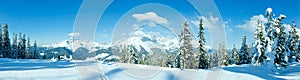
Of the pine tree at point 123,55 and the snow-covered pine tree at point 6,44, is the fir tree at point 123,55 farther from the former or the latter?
the snow-covered pine tree at point 6,44

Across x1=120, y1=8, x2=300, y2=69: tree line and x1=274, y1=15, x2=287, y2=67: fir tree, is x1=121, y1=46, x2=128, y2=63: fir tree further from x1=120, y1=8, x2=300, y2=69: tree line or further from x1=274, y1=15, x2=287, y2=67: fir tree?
x1=274, y1=15, x2=287, y2=67: fir tree

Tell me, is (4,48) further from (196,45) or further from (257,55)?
(257,55)

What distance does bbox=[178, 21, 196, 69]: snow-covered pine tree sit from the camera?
49.6m

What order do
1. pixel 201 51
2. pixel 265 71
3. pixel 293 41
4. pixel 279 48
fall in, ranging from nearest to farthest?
pixel 265 71 → pixel 279 48 → pixel 201 51 → pixel 293 41

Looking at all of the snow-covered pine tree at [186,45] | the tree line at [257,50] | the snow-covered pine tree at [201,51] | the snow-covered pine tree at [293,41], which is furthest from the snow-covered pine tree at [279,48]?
the snow-covered pine tree at [293,41]

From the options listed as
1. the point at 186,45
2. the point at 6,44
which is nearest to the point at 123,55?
the point at 186,45

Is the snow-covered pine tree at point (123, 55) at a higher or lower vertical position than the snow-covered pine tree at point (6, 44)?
lower

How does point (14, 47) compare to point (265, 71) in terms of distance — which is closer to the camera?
point (265, 71)

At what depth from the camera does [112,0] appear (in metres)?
16.3

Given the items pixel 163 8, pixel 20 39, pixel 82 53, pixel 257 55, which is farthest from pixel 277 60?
pixel 20 39

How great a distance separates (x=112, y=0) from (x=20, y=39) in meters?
91.9

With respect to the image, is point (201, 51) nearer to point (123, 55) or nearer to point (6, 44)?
point (123, 55)

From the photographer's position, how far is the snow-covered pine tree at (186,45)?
49.6 meters

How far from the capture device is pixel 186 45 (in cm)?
5069
